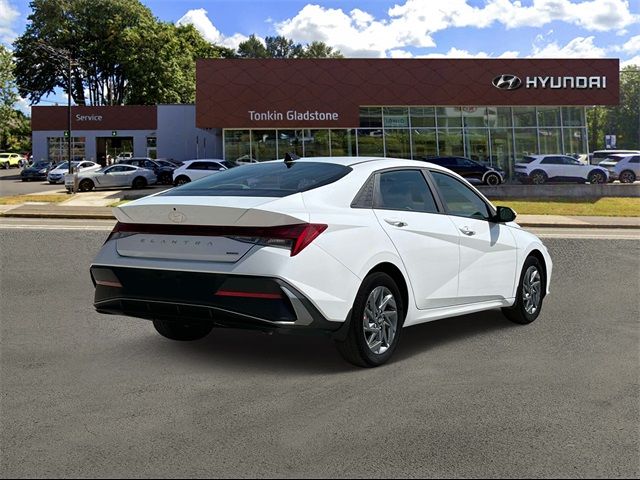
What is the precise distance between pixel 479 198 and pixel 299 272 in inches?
107

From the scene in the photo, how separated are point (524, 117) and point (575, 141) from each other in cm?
331

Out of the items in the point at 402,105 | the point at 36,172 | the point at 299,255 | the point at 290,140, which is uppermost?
the point at 402,105

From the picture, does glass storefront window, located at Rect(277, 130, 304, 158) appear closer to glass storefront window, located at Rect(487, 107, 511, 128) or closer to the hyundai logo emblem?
glass storefront window, located at Rect(487, 107, 511, 128)

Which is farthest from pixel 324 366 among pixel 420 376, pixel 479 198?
pixel 479 198

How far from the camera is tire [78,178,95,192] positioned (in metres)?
35.4

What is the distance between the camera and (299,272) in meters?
4.67

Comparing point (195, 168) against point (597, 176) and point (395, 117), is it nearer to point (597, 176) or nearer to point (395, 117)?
point (395, 117)

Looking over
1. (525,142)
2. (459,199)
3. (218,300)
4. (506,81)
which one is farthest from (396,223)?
(525,142)

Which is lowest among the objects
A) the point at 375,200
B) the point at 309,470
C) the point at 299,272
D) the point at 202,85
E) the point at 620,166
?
the point at 309,470

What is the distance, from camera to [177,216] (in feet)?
16.2

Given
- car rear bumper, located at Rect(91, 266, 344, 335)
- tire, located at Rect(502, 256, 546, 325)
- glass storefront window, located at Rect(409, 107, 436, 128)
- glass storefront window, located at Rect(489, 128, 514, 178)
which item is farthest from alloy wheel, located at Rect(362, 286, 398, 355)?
glass storefront window, located at Rect(489, 128, 514, 178)

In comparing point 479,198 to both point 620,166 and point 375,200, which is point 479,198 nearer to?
point 375,200

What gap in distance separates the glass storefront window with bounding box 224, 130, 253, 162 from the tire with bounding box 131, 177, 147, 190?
4.54 meters

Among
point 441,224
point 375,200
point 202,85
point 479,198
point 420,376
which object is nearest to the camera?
point 420,376
